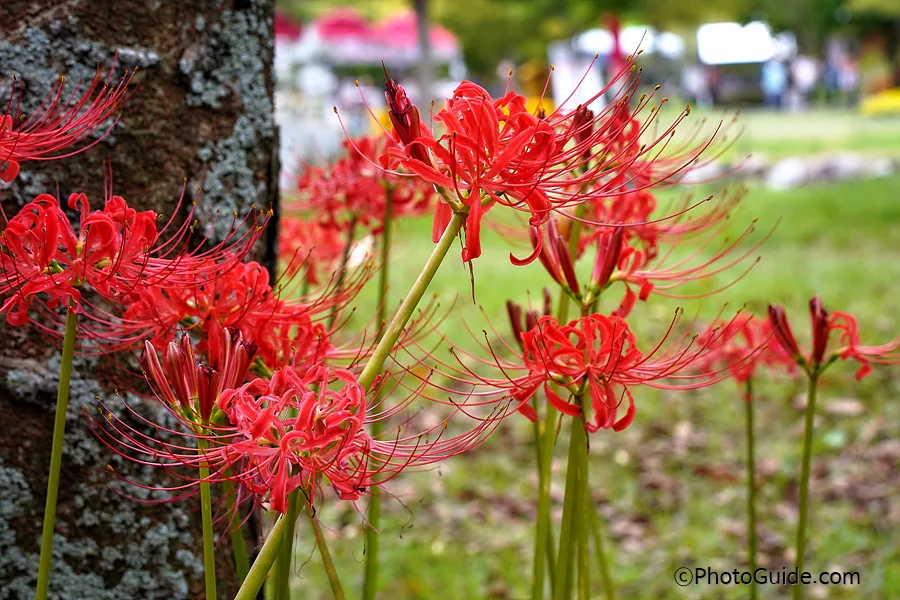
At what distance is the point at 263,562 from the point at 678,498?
3183mm

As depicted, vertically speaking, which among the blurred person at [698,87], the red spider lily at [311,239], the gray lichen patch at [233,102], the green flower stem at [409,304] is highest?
the blurred person at [698,87]

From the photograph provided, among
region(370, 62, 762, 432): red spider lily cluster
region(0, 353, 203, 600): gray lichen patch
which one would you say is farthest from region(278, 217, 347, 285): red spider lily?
region(370, 62, 762, 432): red spider lily cluster

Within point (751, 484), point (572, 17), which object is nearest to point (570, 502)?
point (751, 484)

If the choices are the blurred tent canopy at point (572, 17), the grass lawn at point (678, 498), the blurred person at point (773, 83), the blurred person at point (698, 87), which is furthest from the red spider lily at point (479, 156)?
the blurred person at point (773, 83)

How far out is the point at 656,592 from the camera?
3.17m

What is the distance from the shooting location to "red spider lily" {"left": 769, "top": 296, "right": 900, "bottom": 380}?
1400 millimetres

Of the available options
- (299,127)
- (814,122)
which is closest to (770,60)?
(814,122)

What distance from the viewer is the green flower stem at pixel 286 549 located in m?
0.96

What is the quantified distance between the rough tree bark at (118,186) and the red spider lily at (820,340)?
0.96 metres

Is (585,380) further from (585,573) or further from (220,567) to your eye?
(220,567)

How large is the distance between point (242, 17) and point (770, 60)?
3579 centimetres

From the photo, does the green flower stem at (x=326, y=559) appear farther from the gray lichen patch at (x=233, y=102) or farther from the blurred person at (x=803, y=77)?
the blurred person at (x=803, y=77)

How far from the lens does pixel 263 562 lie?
93cm

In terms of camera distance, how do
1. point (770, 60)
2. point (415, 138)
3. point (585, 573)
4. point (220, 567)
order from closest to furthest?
point (415, 138) < point (585, 573) < point (220, 567) < point (770, 60)
